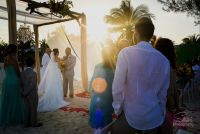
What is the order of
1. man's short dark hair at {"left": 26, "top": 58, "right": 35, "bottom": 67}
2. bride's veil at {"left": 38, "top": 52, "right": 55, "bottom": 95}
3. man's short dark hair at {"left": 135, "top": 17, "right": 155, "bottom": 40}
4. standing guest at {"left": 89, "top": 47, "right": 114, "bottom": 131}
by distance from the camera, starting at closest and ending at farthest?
man's short dark hair at {"left": 135, "top": 17, "right": 155, "bottom": 40}, standing guest at {"left": 89, "top": 47, "right": 114, "bottom": 131}, man's short dark hair at {"left": 26, "top": 58, "right": 35, "bottom": 67}, bride's veil at {"left": 38, "top": 52, "right": 55, "bottom": 95}

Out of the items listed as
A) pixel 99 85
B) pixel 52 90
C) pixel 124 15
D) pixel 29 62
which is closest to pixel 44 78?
pixel 52 90

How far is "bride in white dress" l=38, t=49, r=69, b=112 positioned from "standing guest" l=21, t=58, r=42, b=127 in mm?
2042

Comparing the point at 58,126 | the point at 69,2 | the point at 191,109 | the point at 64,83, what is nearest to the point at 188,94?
the point at 191,109

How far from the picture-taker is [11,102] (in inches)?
316

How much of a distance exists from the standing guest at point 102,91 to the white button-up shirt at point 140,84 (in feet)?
6.23

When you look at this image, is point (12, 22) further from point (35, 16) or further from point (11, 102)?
point (35, 16)

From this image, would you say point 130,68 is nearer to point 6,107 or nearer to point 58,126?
point 58,126

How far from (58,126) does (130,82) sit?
5251 mm

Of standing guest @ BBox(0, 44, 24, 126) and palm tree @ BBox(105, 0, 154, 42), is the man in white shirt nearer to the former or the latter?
standing guest @ BBox(0, 44, 24, 126)

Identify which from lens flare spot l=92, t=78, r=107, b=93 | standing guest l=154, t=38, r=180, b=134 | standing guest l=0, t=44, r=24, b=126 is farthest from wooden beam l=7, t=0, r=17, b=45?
standing guest l=154, t=38, r=180, b=134

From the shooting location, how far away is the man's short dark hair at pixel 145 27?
9.48 feet

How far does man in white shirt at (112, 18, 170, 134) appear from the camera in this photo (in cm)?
277

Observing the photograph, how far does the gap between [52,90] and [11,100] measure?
3.05m

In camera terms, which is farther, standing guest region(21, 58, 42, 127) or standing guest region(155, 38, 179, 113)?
standing guest region(21, 58, 42, 127)
